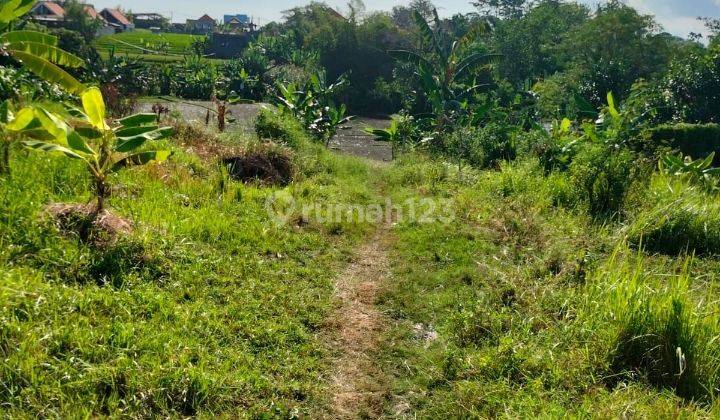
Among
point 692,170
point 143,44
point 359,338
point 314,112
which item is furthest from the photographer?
point 143,44

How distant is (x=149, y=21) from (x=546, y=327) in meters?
79.8

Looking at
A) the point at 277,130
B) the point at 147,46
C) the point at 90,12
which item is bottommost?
the point at 277,130

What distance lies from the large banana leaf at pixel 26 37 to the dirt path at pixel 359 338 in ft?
15.1

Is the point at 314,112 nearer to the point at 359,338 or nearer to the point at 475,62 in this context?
the point at 475,62

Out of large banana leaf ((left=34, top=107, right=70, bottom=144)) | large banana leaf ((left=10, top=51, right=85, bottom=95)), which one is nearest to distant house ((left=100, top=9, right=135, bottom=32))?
large banana leaf ((left=10, top=51, right=85, bottom=95))

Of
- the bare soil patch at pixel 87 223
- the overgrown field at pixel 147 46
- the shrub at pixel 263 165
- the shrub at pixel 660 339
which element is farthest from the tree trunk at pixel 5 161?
the overgrown field at pixel 147 46

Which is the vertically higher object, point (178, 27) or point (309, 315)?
point (178, 27)

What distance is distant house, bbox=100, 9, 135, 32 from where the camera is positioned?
195 ft

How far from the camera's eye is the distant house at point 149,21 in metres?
71.4

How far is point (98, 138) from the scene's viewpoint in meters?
4.73

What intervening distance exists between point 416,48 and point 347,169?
21.9 m

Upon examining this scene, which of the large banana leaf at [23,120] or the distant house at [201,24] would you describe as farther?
the distant house at [201,24]

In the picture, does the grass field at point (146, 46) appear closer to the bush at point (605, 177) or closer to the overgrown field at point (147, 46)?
the overgrown field at point (147, 46)

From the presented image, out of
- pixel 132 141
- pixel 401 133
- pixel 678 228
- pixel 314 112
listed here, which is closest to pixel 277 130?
pixel 314 112
